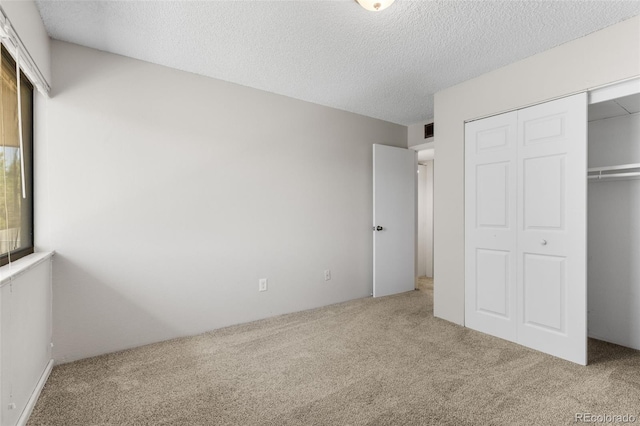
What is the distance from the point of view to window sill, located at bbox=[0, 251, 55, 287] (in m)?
1.47

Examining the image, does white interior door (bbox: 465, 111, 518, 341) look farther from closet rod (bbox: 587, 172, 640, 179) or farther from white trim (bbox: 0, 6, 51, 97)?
white trim (bbox: 0, 6, 51, 97)

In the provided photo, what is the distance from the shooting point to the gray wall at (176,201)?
2312 mm

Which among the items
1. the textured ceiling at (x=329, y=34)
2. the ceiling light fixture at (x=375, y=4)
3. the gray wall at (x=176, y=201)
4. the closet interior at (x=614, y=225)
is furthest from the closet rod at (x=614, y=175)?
the gray wall at (x=176, y=201)

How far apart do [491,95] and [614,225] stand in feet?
5.05

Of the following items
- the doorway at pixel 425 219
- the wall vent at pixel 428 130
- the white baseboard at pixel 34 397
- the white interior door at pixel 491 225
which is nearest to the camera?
the white baseboard at pixel 34 397

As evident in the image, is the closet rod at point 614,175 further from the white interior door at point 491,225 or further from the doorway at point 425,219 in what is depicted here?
the doorway at point 425,219

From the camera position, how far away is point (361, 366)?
2225 millimetres

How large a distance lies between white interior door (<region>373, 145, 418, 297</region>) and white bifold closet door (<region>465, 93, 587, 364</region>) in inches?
48.4

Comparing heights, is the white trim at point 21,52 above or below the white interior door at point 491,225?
above

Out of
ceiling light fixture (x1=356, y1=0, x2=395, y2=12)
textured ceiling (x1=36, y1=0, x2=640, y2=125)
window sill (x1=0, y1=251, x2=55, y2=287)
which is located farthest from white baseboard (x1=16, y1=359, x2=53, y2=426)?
ceiling light fixture (x1=356, y1=0, x2=395, y2=12)

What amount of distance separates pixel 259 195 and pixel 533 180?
8.11 ft

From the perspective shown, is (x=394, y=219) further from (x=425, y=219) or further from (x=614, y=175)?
(x=614, y=175)

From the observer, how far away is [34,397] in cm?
181

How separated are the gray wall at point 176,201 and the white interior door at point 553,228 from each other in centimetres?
190
